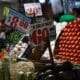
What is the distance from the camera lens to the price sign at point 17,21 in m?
→ 2.76

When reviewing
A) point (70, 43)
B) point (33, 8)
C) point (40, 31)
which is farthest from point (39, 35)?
point (33, 8)

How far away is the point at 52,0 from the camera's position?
624 centimetres

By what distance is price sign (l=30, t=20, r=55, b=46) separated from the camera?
2407 mm

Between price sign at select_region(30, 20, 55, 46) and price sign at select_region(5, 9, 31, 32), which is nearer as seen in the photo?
price sign at select_region(30, 20, 55, 46)

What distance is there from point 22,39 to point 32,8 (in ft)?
4.09

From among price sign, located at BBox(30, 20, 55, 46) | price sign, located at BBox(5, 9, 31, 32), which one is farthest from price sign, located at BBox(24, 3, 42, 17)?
price sign, located at BBox(30, 20, 55, 46)

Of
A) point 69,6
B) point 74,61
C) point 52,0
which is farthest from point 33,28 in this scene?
point 52,0

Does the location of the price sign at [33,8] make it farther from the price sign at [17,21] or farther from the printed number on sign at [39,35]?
the printed number on sign at [39,35]

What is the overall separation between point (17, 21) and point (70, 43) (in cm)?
48

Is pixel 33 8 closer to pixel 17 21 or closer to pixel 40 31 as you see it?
pixel 17 21

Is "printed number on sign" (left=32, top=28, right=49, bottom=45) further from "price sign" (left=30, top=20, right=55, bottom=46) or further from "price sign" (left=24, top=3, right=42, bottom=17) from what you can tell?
"price sign" (left=24, top=3, right=42, bottom=17)

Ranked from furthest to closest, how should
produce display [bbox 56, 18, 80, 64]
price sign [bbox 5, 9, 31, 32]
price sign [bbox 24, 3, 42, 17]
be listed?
price sign [bbox 24, 3, 42, 17] → price sign [bbox 5, 9, 31, 32] → produce display [bbox 56, 18, 80, 64]

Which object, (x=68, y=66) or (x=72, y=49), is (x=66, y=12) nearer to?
(x=72, y=49)

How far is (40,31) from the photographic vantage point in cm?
245
